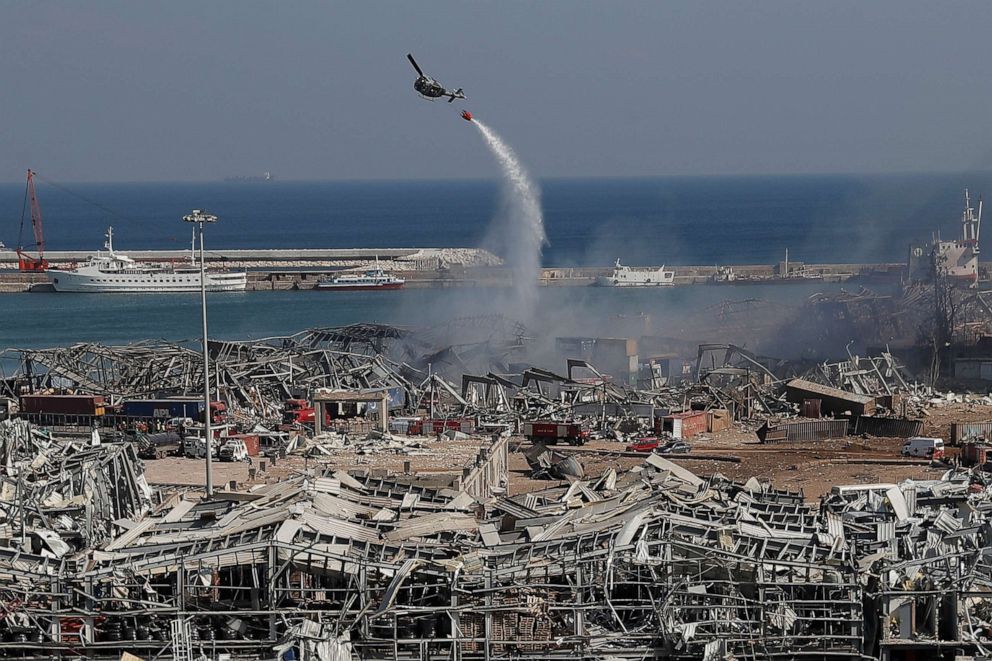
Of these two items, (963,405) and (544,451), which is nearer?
(544,451)

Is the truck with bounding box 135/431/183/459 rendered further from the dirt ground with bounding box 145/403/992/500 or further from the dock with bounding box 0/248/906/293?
the dock with bounding box 0/248/906/293

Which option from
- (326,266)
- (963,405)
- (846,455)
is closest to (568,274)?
(326,266)

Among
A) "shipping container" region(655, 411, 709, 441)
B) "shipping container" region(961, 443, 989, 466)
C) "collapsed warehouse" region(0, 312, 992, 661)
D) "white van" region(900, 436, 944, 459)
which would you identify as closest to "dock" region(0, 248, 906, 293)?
"shipping container" region(655, 411, 709, 441)

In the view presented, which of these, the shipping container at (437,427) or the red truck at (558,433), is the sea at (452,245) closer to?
the shipping container at (437,427)

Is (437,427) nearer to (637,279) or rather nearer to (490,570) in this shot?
(490,570)

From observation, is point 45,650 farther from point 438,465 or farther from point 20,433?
point 438,465
